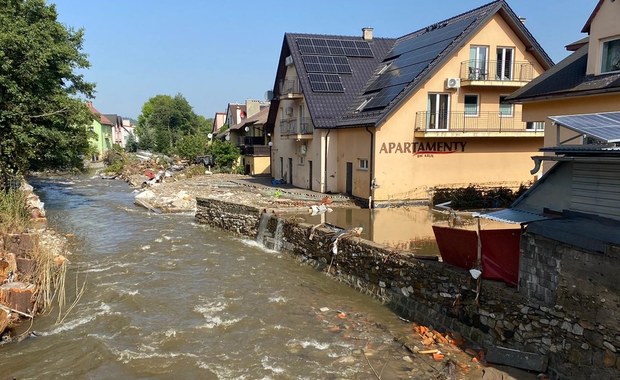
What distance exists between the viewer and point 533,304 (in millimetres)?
8625

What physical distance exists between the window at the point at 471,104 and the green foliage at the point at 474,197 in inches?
147

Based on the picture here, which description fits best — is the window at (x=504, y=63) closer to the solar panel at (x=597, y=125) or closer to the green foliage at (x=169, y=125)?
the solar panel at (x=597, y=125)

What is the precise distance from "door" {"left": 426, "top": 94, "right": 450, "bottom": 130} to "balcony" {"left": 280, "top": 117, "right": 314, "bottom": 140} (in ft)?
22.7

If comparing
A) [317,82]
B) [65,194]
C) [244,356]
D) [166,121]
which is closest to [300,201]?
[317,82]

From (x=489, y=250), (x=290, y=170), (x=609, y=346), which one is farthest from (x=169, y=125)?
(x=609, y=346)

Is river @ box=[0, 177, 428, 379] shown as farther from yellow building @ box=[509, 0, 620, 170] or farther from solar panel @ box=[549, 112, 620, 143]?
yellow building @ box=[509, 0, 620, 170]

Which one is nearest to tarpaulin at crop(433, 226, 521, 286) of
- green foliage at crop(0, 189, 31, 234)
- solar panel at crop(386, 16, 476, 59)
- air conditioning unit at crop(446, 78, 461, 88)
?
green foliage at crop(0, 189, 31, 234)

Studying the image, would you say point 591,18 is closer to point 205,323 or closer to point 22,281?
point 205,323

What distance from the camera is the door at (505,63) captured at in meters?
22.9

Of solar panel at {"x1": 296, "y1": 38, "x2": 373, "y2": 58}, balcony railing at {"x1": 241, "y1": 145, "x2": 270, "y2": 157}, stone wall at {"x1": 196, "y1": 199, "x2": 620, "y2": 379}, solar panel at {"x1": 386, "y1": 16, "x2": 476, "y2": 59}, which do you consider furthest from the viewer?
balcony railing at {"x1": 241, "y1": 145, "x2": 270, "y2": 157}

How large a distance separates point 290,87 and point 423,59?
9414 millimetres

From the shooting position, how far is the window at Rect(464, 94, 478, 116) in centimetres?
2288

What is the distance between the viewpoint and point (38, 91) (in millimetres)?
21000

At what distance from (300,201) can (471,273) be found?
44.2ft
